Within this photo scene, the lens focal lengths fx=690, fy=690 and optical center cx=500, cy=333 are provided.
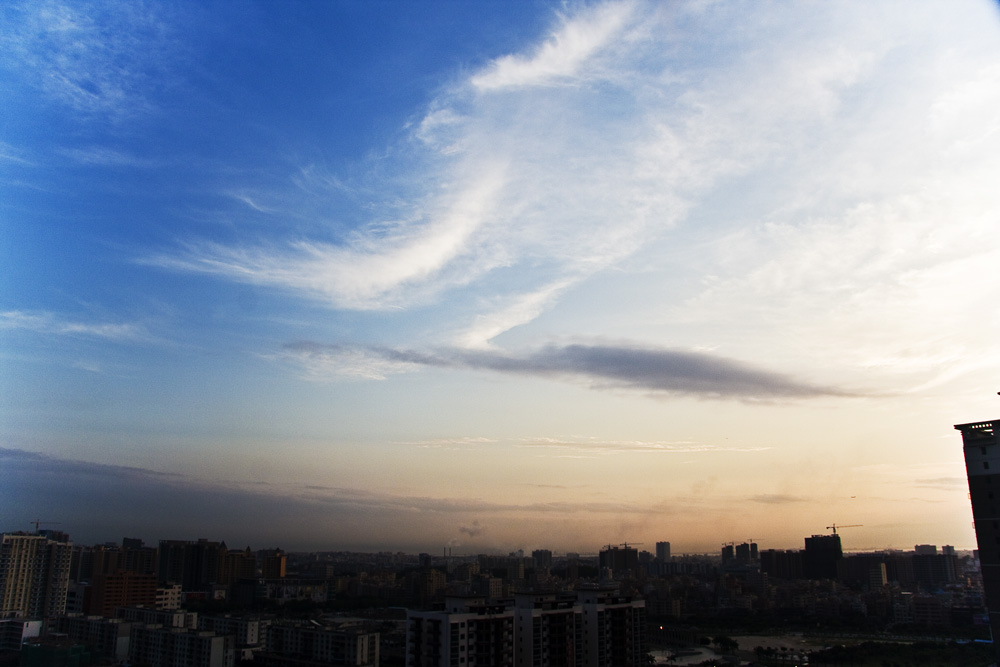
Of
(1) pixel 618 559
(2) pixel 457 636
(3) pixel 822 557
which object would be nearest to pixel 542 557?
→ (1) pixel 618 559

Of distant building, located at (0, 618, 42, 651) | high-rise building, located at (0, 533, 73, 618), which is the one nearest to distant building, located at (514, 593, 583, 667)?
distant building, located at (0, 618, 42, 651)

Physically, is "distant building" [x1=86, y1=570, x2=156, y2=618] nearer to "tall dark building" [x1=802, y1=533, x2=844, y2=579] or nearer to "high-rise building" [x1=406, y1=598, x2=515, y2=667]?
"high-rise building" [x1=406, y1=598, x2=515, y2=667]

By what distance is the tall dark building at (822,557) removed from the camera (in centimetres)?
2844

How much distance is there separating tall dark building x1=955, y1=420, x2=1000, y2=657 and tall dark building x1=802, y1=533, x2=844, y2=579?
25560 millimetres

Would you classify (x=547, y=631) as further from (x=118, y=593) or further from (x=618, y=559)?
(x=618, y=559)

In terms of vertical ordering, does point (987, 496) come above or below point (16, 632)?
above

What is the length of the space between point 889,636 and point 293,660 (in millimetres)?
13842

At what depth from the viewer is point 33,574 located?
15.0m

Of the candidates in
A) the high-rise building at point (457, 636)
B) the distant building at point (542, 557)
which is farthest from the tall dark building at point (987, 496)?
the distant building at point (542, 557)

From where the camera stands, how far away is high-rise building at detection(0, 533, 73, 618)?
48.0ft

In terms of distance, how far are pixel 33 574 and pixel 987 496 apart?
17.4 metres

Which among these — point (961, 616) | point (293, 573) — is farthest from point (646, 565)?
point (961, 616)

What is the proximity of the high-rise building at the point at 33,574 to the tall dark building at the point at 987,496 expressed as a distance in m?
16.8

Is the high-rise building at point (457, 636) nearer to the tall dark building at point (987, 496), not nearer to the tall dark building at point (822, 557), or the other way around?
the tall dark building at point (987, 496)
